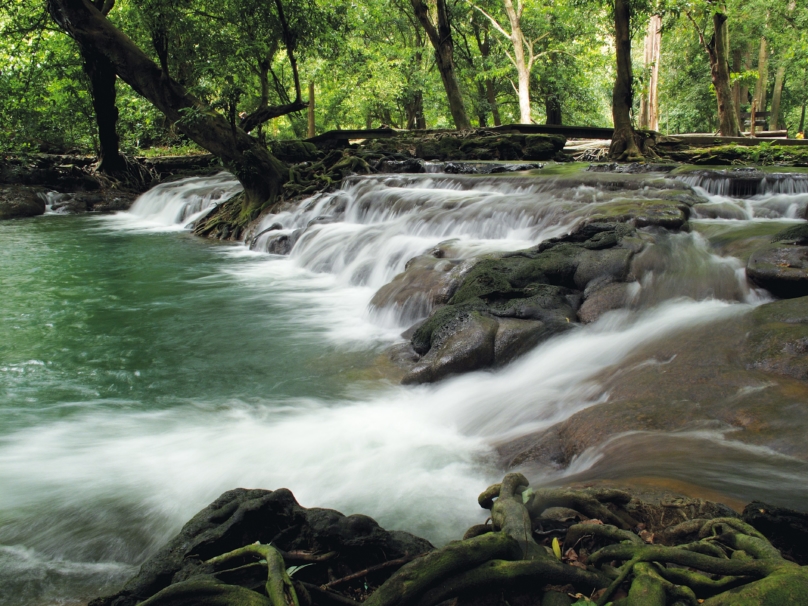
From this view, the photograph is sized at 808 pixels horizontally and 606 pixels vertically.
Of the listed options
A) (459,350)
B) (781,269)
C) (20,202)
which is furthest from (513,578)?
(20,202)

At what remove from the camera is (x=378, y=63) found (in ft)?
87.0

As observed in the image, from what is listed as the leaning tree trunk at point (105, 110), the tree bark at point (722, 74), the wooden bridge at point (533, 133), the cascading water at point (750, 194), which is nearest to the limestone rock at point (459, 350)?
the cascading water at point (750, 194)

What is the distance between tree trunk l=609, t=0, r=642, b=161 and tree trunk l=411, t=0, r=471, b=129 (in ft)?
21.2

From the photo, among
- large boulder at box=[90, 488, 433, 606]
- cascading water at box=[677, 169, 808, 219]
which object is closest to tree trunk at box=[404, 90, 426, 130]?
cascading water at box=[677, 169, 808, 219]

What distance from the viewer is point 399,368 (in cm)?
560

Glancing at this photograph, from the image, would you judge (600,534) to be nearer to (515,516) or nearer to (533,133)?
(515,516)

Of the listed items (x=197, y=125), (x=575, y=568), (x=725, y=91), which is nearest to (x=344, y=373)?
(x=575, y=568)

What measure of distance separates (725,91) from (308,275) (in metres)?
15.2

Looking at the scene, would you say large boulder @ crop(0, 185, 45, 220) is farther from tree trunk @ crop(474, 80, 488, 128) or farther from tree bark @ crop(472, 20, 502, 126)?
tree bark @ crop(472, 20, 502, 126)

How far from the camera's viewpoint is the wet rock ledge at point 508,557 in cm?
188

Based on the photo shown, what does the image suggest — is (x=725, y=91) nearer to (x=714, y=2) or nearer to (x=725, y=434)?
(x=714, y=2)

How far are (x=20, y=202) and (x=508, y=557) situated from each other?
68.3 feet

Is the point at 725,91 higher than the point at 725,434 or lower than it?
higher

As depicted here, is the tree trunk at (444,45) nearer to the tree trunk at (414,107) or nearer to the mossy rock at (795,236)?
the tree trunk at (414,107)
